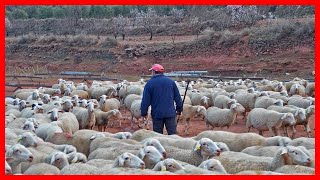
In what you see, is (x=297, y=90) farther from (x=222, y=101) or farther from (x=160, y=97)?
(x=160, y=97)

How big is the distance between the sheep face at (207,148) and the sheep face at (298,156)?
1083mm

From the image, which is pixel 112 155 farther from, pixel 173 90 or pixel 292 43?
pixel 292 43

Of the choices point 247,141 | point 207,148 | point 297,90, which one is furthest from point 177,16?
point 207,148

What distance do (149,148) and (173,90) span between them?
274 centimetres

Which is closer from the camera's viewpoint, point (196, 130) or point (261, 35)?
point (196, 130)

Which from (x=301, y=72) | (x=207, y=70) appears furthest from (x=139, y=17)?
(x=301, y=72)

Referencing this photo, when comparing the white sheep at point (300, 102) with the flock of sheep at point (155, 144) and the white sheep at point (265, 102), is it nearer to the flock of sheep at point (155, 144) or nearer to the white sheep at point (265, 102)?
the flock of sheep at point (155, 144)

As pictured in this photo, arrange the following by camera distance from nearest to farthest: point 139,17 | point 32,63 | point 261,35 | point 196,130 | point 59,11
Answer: point 196,130
point 261,35
point 32,63
point 139,17
point 59,11

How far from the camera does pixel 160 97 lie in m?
10.1

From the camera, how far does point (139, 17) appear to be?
66.8 metres

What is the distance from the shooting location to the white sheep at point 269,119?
12125 millimetres

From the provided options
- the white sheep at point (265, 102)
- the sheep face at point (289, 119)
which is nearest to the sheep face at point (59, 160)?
the sheep face at point (289, 119)

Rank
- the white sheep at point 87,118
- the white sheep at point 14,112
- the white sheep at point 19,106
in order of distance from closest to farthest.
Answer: the white sheep at point 87,118, the white sheep at point 14,112, the white sheep at point 19,106

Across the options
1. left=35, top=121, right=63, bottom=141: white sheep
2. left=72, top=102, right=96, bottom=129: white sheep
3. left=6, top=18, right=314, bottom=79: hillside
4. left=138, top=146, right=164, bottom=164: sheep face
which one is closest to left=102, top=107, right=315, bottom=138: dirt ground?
left=72, top=102, right=96, bottom=129: white sheep
